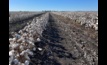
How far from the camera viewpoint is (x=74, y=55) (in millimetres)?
6047

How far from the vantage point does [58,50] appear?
654 centimetres
